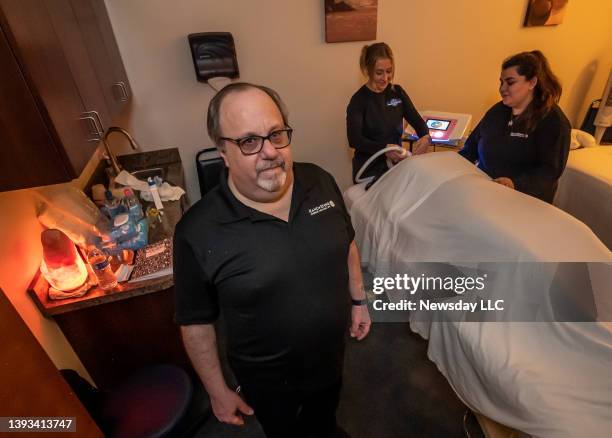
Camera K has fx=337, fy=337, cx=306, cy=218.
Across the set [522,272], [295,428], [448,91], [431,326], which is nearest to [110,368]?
[295,428]

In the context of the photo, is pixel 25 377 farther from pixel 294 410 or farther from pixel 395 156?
pixel 395 156

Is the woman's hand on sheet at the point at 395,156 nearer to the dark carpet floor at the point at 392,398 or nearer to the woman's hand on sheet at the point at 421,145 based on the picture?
the woman's hand on sheet at the point at 421,145

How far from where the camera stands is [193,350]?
1.01m

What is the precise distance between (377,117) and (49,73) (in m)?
1.89

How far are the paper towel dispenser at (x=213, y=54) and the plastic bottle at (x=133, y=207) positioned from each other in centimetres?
103

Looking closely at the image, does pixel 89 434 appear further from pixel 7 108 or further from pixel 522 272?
pixel 522 272

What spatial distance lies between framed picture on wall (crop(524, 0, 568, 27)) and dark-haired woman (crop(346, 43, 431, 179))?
4.91 feet

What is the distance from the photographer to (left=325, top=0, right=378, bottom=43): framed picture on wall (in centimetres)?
246

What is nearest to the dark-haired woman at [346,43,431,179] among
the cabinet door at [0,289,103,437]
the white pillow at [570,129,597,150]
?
the white pillow at [570,129,597,150]

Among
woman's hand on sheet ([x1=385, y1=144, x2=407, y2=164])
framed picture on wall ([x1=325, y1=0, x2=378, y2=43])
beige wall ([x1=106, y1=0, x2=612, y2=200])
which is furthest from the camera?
framed picture on wall ([x1=325, y1=0, x2=378, y2=43])

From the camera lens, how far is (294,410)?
4.06 feet

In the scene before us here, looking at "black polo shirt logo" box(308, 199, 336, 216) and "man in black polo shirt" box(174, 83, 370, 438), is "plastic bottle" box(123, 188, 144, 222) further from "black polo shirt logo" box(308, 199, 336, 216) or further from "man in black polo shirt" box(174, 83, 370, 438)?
"black polo shirt logo" box(308, 199, 336, 216)

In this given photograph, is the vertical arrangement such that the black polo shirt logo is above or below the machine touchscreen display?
above

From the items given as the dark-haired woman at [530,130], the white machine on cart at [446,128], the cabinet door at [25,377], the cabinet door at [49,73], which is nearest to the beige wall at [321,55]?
the white machine on cart at [446,128]
